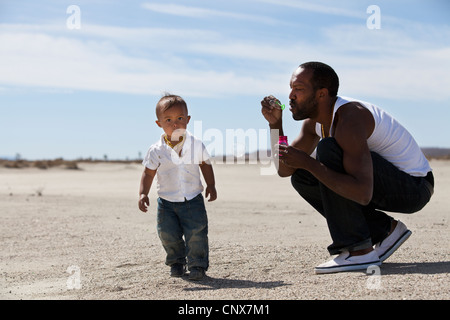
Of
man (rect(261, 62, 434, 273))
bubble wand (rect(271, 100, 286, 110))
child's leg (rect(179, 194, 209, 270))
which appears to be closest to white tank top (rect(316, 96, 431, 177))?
man (rect(261, 62, 434, 273))

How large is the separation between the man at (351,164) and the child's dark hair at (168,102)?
651 mm

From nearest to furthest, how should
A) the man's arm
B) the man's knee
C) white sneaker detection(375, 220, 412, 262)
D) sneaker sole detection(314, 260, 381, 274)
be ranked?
the man's arm < the man's knee < sneaker sole detection(314, 260, 381, 274) < white sneaker detection(375, 220, 412, 262)

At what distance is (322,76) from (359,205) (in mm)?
924

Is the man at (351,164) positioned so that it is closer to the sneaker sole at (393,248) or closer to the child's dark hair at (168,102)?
the sneaker sole at (393,248)

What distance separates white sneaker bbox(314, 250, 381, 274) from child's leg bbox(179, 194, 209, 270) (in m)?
0.83

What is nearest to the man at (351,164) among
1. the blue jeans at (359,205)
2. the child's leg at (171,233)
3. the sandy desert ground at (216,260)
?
the blue jeans at (359,205)

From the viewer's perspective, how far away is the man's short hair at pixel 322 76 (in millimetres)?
3855

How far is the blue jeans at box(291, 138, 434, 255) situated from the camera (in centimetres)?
377

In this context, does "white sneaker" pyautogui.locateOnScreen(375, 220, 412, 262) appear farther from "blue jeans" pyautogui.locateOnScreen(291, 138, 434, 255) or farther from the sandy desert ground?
"blue jeans" pyautogui.locateOnScreen(291, 138, 434, 255)

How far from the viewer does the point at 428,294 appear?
3.10m
